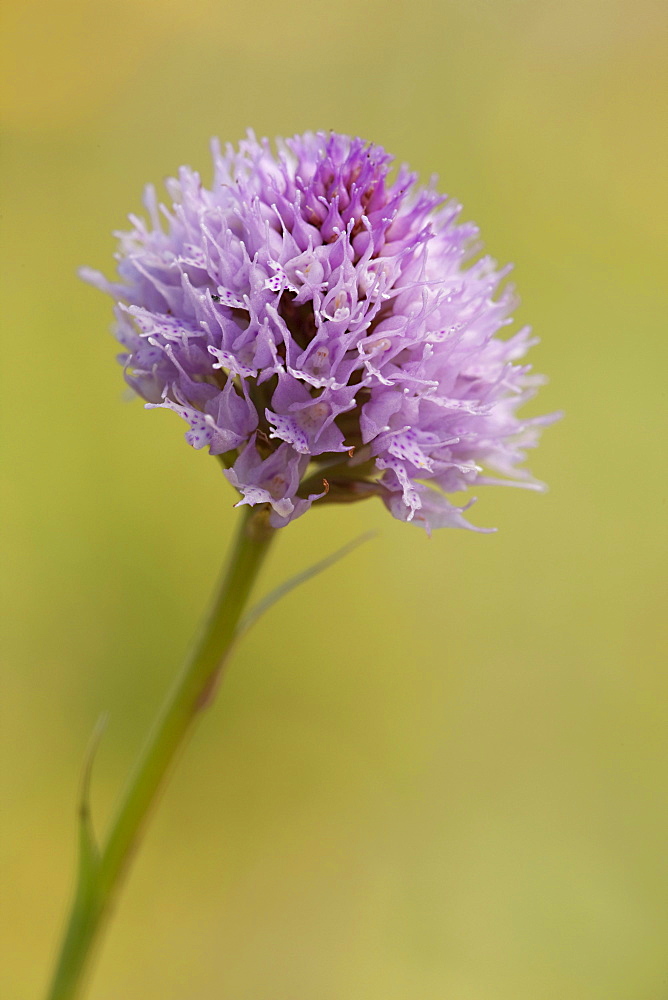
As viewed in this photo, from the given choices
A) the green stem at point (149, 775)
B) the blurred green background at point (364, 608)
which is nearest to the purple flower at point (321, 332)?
the green stem at point (149, 775)

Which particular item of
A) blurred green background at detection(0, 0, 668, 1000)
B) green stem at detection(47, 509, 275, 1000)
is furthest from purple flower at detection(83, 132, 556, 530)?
blurred green background at detection(0, 0, 668, 1000)

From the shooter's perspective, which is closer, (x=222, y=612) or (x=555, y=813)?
(x=222, y=612)

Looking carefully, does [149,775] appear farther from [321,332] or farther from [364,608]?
[364,608]

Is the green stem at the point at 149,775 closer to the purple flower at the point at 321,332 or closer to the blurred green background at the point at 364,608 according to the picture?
the purple flower at the point at 321,332

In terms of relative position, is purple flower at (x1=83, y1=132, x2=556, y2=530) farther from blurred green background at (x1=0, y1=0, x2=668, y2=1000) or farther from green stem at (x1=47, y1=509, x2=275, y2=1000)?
blurred green background at (x1=0, y1=0, x2=668, y2=1000)

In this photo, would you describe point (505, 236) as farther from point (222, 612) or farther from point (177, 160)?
point (222, 612)

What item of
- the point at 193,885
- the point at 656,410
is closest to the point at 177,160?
the point at 656,410

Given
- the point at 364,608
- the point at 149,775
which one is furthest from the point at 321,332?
the point at 364,608
